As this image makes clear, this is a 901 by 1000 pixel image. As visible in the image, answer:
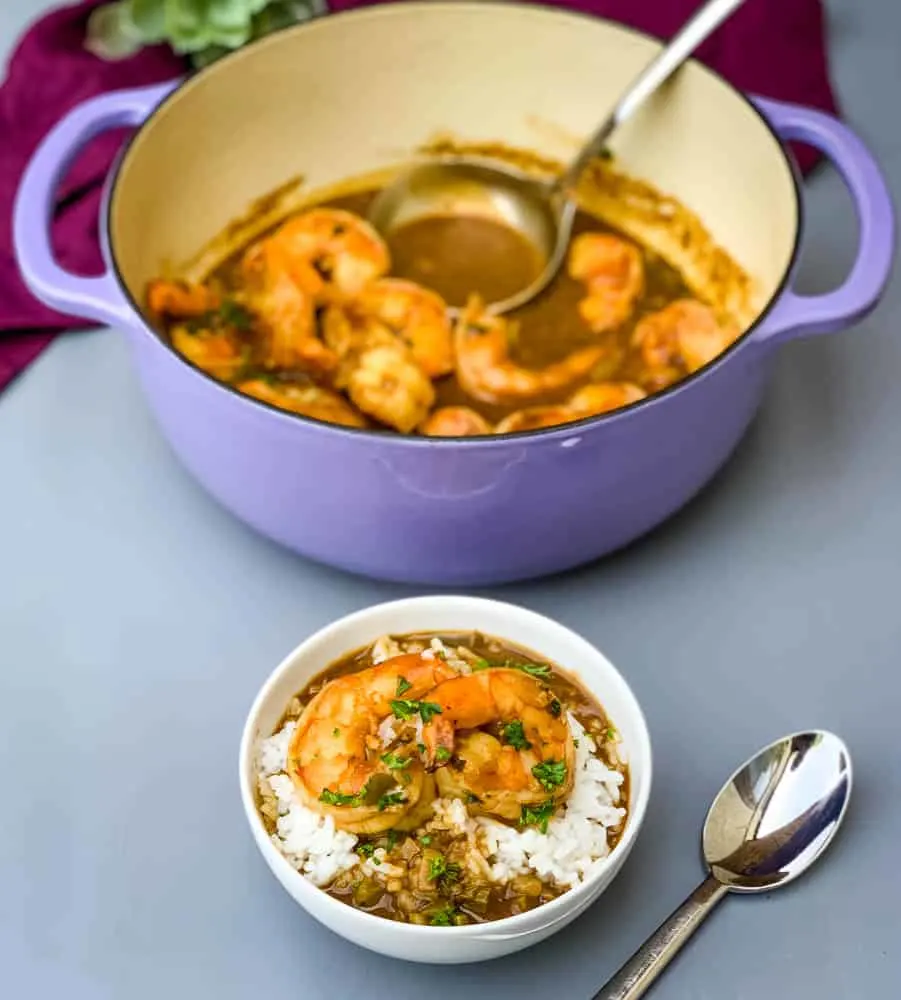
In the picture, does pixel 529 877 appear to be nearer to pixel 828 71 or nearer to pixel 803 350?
pixel 803 350

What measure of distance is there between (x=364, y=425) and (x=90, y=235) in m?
0.58

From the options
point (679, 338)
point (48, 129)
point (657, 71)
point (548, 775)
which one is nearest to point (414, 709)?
point (548, 775)

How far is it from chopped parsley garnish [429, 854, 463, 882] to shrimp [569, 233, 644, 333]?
83 cm

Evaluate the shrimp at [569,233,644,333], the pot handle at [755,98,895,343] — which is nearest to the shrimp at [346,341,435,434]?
the shrimp at [569,233,644,333]

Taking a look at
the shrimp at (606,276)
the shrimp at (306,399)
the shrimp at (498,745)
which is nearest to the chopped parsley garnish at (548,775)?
the shrimp at (498,745)

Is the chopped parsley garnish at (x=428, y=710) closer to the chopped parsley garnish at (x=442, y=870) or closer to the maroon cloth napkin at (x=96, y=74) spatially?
the chopped parsley garnish at (x=442, y=870)

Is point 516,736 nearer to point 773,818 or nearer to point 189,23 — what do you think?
point 773,818

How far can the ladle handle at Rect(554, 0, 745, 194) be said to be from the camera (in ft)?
5.59

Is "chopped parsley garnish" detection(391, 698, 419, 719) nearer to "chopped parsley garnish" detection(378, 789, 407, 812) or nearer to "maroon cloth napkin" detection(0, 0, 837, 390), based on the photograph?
"chopped parsley garnish" detection(378, 789, 407, 812)

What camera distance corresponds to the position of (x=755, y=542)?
5.25 feet

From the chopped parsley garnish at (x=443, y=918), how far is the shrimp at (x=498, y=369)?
697mm

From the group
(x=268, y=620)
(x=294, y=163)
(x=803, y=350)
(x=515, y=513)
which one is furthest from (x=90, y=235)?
(x=803, y=350)

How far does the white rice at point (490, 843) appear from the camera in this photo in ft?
3.67

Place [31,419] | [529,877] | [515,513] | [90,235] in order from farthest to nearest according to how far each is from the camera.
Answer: [90,235] → [31,419] → [515,513] → [529,877]
